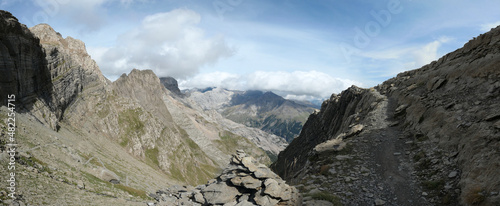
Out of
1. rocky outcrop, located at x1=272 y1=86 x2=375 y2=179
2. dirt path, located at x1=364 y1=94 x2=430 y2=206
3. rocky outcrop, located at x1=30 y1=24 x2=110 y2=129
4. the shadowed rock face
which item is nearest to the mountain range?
dirt path, located at x1=364 y1=94 x2=430 y2=206

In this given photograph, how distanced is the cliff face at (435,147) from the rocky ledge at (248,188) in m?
3.36

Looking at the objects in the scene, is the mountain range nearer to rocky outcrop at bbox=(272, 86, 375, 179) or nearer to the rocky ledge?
the rocky ledge

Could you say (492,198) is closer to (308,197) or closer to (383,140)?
(308,197)

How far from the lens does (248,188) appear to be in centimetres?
2639

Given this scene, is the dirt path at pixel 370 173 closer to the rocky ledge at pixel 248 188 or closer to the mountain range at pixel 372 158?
the mountain range at pixel 372 158

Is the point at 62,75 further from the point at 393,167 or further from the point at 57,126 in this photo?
the point at 393,167

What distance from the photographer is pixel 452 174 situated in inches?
757

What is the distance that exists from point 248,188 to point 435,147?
21982mm

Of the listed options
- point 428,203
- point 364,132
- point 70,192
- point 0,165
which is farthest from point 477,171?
point 0,165

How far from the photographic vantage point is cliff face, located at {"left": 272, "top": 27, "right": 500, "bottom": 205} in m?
17.7

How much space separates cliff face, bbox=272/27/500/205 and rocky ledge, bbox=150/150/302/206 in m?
3.36

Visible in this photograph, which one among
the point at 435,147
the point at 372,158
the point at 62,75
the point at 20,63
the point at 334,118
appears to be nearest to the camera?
the point at 435,147

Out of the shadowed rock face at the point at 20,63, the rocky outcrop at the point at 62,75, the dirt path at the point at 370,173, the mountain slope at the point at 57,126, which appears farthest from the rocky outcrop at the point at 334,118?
the rocky outcrop at the point at 62,75

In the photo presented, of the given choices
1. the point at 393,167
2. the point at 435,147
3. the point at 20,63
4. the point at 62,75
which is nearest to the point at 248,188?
the point at 393,167
